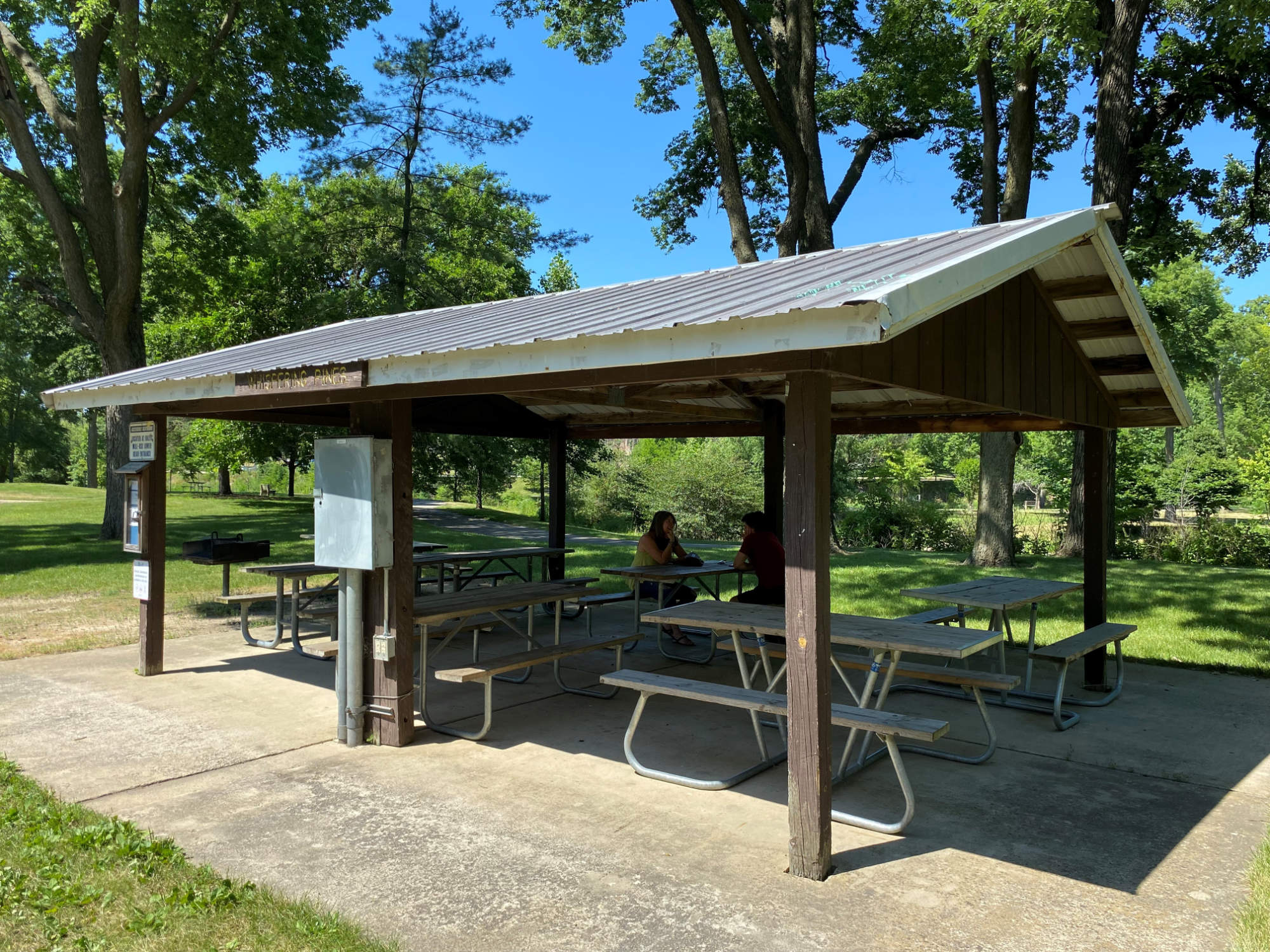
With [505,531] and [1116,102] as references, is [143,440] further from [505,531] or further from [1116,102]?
[505,531]

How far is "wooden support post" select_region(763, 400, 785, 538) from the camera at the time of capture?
8898 mm

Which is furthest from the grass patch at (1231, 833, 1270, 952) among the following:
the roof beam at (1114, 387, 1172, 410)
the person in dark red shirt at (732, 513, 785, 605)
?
the roof beam at (1114, 387, 1172, 410)

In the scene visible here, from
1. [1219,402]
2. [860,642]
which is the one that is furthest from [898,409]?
[1219,402]

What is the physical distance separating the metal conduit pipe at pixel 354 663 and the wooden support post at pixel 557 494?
5.02 meters

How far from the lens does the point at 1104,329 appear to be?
6039 mm

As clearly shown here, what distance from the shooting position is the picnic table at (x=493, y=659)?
5422 mm

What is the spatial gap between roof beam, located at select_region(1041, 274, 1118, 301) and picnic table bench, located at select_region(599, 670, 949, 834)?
2.85 meters

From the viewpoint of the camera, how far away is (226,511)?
86.0 ft

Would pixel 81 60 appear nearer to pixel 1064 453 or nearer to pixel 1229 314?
pixel 1064 453

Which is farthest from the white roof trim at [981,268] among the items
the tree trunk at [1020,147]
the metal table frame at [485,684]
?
the tree trunk at [1020,147]

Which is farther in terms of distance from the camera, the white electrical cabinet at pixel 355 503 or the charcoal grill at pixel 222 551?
the charcoal grill at pixel 222 551

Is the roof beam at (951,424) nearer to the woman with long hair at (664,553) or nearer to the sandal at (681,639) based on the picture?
the woman with long hair at (664,553)

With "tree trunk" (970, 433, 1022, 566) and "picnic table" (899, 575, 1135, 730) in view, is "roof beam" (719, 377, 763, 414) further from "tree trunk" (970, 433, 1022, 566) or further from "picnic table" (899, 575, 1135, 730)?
"tree trunk" (970, 433, 1022, 566)

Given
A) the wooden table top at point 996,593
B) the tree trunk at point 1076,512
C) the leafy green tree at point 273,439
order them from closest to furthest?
the wooden table top at point 996,593 → the tree trunk at point 1076,512 → the leafy green tree at point 273,439
